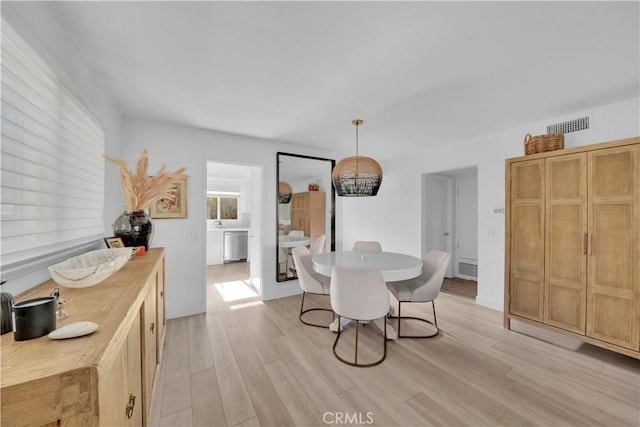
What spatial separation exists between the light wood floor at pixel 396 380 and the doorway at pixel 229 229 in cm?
162

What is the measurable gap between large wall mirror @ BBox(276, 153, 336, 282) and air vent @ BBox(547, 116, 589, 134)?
2.94m

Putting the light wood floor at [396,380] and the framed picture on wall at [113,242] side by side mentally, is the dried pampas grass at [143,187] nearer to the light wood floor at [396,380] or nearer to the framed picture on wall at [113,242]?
the framed picture on wall at [113,242]

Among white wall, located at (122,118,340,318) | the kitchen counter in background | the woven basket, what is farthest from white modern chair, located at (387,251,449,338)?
the kitchen counter in background

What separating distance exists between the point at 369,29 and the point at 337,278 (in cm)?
180

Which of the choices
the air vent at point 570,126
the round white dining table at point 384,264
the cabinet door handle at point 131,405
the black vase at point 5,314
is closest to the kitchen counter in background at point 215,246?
the round white dining table at point 384,264

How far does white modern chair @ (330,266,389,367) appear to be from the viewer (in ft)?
6.97

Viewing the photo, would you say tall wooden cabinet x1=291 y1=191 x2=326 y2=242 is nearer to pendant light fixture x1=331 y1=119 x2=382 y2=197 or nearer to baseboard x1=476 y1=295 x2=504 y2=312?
pendant light fixture x1=331 y1=119 x2=382 y2=197

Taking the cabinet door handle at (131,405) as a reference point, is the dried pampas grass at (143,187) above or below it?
above

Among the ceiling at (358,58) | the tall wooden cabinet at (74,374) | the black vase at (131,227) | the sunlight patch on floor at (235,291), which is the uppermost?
the ceiling at (358,58)

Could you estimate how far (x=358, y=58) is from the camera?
186cm

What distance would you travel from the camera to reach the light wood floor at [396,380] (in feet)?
5.49

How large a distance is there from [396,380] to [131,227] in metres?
2.38

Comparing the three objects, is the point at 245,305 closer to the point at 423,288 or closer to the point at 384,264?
the point at 384,264

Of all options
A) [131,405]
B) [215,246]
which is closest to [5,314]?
[131,405]
